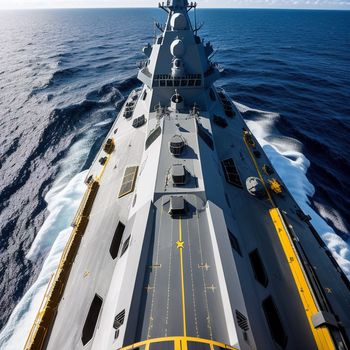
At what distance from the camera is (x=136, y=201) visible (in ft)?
48.1

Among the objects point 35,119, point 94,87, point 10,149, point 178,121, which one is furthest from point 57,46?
point 178,121

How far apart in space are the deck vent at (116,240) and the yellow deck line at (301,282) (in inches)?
403

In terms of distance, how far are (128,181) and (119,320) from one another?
1047 centimetres

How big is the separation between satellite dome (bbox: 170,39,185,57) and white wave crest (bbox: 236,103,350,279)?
16.1m

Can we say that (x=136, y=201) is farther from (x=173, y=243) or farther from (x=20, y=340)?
(x=20, y=340)

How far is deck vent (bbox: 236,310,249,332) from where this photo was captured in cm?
865

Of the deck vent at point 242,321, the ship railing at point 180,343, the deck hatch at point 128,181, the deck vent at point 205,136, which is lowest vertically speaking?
the ship railing at point 180,343

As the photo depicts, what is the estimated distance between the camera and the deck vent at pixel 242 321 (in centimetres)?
865

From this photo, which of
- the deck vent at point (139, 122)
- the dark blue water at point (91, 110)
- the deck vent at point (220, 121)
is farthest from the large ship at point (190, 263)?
the dark blue water at point (91, 110)

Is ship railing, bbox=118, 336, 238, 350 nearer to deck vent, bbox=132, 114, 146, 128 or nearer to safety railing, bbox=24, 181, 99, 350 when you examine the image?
safety railing, bbox=24, 181, 99, 350

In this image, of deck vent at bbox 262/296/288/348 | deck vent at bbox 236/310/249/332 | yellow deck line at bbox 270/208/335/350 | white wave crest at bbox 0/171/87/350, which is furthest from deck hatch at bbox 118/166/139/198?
deck vent at bbox 262/296/288/348

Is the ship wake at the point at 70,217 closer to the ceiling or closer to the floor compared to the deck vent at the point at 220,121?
closer to the floor

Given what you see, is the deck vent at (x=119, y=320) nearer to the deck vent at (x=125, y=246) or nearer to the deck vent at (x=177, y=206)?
the deck vent at (x=125, y=246)

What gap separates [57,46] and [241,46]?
6478 cm
